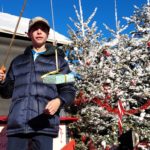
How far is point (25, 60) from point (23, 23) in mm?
5748

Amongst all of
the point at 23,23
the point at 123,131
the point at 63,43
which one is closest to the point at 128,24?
the point at 63,43

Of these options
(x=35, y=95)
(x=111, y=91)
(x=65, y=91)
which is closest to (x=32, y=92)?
(x=35, y=95)

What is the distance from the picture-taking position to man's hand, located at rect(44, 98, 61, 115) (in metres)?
→ 2.79

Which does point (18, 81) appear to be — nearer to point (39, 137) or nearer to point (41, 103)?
point (41, 103)

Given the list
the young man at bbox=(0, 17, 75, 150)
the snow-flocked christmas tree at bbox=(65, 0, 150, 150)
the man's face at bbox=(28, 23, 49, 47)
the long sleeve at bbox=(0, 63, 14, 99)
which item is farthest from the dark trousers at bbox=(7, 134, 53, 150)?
the snow-flocked christmas tree at bbox=(65, 0, 150, 150)

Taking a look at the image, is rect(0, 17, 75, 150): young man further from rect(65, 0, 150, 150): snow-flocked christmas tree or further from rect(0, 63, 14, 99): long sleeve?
rect(65, 0, 150, 150): snow-flocked christmas tree

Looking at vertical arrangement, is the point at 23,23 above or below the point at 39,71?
above

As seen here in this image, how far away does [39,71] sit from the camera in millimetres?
3193

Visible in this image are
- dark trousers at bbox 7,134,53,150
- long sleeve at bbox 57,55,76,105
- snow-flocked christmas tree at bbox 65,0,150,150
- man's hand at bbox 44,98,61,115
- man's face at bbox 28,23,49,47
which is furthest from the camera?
snow-flocked christmas tree at bbox 65,0,150,150

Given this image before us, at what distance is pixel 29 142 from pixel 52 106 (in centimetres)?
40

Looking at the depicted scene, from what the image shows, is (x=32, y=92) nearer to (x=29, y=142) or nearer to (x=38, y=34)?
(x=29, y=142)

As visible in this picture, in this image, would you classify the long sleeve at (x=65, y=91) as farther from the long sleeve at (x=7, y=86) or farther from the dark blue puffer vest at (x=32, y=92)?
the long sleeve at (x=7, y=86)

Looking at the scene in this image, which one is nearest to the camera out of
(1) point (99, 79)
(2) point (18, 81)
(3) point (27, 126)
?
(3) point (27, 126)

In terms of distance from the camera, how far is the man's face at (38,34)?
3.27 m
